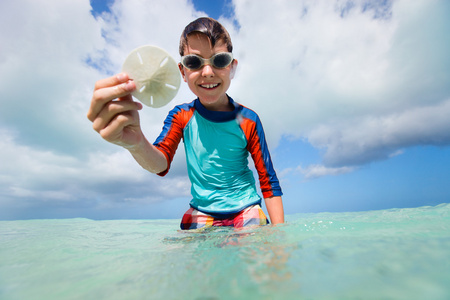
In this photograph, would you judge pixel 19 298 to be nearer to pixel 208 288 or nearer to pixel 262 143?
pixel 208 288

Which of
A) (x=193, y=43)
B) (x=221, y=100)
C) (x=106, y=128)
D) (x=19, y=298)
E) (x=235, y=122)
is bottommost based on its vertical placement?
(x=19, y=298)

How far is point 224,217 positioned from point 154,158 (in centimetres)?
123

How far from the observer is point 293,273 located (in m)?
1.07

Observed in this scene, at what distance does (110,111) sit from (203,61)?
56.3 inches

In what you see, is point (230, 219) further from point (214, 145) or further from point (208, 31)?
point (208, 31)

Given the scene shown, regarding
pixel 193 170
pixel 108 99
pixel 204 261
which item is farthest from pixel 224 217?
pixel 108 99

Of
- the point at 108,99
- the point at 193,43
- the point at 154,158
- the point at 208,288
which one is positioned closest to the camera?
the point at 208,288

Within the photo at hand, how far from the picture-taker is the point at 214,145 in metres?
3.32

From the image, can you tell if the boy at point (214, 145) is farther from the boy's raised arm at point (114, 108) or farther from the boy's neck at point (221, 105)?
the boy's raised arm at point (114, 108)

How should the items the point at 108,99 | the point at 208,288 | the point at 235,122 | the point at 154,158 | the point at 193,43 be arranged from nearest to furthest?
the point at 208,288 < the point at 108,99 < the point at 154,158 < the point at 193,43 < the point at 235,122

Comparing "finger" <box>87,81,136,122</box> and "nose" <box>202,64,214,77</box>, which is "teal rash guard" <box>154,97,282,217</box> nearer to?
"nose" <box>202,64,214,77</box>

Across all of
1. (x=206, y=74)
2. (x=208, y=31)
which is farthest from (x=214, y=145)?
(x=208, y=31)

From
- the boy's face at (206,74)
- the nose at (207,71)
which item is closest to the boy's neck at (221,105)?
the boy's face at (206,74)

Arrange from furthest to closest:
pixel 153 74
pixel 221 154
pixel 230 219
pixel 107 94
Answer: pixel 221 154 → pixel 230 219 → pixel 153 74 → pixel 107 94
